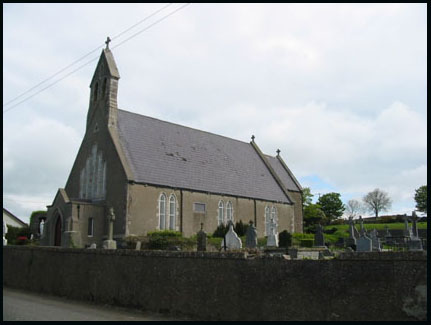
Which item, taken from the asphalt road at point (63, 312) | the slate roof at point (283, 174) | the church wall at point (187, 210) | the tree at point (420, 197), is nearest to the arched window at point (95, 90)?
the church wall at point (187, 210)

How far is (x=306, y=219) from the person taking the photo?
2682 inches

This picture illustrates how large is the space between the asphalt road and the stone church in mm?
12577

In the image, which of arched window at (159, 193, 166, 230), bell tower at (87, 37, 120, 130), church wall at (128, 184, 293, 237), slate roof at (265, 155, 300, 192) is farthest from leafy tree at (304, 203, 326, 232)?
bell tower at (87, 37, 120, 130)

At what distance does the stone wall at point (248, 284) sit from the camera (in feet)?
27.8

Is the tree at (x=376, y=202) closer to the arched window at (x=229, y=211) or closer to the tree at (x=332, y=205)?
the tree at (x=332, y=205)

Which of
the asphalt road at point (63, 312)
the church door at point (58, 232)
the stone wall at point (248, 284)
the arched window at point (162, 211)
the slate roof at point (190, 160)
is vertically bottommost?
the asphalt road at point (63, 312)

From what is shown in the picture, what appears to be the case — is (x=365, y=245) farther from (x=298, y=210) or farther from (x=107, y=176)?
(x=298, y=210)

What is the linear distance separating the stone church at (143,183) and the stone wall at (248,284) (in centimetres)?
1324

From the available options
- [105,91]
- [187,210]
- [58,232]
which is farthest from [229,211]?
[105,91]

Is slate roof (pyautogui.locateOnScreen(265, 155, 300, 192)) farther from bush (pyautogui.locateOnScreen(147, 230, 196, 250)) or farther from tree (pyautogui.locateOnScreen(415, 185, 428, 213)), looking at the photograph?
tree (pyautogui.locateOnScreen(415, 185, 428, 213))

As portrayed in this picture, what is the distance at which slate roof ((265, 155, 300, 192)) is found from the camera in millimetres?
46828

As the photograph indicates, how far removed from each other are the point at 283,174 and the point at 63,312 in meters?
38.3

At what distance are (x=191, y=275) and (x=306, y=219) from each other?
5871cm
